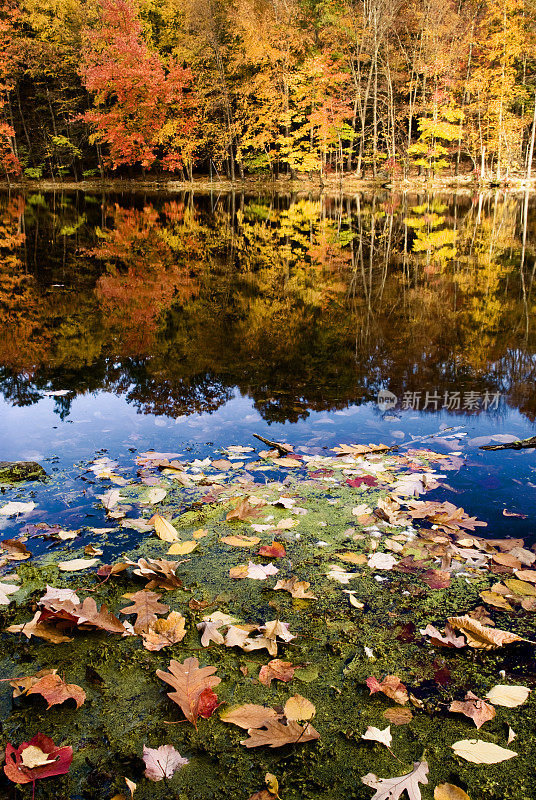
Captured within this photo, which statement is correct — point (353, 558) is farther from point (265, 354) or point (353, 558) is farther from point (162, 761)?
point (265, 354)

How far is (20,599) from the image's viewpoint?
6.98 feet

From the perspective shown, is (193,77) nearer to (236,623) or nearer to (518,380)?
(518,380)

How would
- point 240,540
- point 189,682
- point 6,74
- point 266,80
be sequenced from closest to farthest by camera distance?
point 189,682 < point 240,540 < point 266,80 < point 6,74

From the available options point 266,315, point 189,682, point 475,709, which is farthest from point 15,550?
point 266,315

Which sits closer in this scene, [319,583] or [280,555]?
[319,583]

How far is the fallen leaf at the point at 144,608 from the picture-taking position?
1961 millimetres

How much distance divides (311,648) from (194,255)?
1126 cm

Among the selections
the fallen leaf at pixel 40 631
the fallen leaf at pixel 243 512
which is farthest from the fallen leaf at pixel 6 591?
the fallen leaf at pixel 243 512

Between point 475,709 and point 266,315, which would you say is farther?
point 266,315

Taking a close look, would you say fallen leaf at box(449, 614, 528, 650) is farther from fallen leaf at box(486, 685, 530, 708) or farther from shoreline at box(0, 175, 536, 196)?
shoreline at box(0, 175, 536, 196)

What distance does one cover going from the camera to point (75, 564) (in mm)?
2355

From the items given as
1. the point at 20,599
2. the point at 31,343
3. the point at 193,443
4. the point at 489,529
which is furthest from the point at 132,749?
the point at 31,343

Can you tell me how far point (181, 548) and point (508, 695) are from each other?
1.49 meters

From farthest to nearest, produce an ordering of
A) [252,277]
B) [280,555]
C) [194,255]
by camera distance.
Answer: [194,255], [252,277], [280,555]
